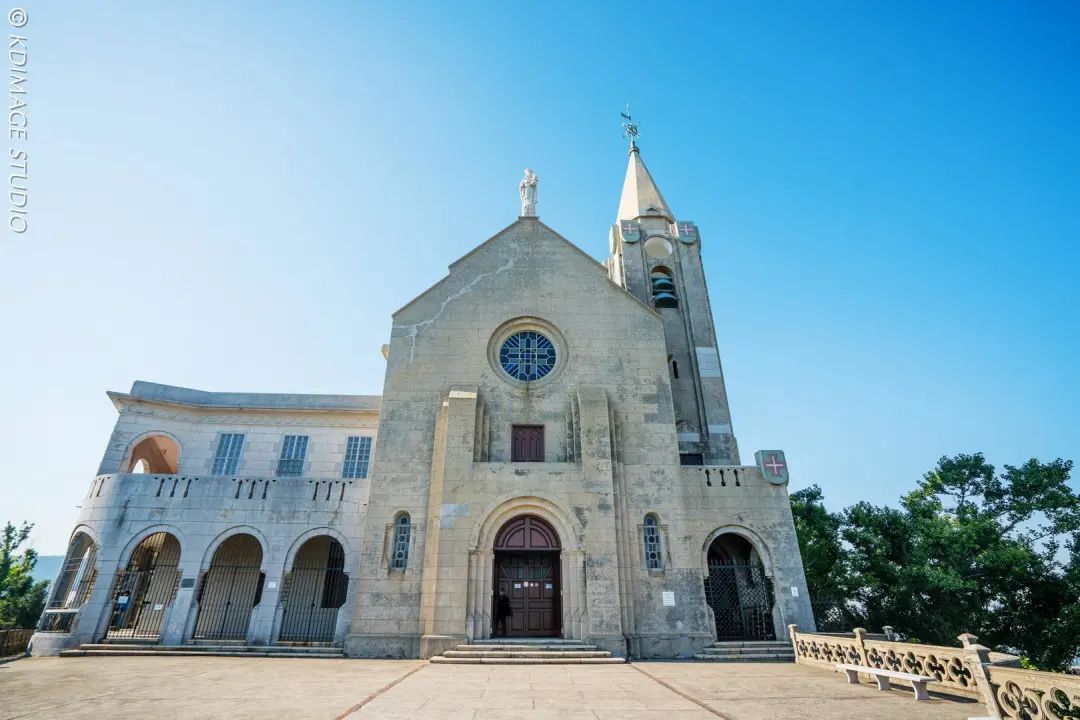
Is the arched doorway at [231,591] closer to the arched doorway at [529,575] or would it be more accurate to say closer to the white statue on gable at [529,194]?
the arched doorway at [529,575]

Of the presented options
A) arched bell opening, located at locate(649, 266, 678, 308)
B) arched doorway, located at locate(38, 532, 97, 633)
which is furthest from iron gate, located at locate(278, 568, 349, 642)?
arched bell opening, located at locate(649, 266, 678, 308)

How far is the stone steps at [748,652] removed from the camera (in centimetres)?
1479

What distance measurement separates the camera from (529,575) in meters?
16.2

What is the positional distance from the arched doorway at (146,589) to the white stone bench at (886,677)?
19549mm

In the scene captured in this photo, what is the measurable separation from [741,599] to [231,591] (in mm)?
18520

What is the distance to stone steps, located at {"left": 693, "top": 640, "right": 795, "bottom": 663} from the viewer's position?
582 inches

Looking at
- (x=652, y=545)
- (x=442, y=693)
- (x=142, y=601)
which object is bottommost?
(x=442, y=693)

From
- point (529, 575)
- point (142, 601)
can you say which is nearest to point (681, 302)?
point (529, 575)

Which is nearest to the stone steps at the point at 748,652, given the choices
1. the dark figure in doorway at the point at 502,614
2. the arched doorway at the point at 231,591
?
the dark figure in doorway at the point at 502,614

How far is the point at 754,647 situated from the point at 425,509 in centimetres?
1074

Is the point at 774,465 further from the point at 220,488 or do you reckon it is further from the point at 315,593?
the point at 220,488

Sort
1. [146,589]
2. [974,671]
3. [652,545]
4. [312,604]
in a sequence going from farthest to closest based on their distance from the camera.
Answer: [146,589], [312,604], [652,545], [974,671]

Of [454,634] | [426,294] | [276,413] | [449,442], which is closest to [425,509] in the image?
[449,442]

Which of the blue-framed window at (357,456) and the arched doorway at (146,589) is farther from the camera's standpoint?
the blue-framed window at (357,456)
